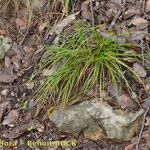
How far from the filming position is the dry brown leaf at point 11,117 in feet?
10.3

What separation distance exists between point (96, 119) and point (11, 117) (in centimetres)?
68

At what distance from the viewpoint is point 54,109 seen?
307 centimetres

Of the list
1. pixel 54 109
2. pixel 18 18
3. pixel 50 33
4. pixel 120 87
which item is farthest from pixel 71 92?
pixel 18 18

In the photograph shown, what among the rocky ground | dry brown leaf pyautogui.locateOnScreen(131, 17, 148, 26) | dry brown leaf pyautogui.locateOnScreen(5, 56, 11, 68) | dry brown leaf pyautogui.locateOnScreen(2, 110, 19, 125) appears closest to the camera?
the rocky ground

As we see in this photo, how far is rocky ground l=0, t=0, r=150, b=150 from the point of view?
2975 millimetres

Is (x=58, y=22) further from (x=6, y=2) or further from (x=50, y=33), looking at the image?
(x=6, y=2)

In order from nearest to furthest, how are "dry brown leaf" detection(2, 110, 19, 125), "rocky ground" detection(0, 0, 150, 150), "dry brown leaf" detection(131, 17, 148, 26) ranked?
"rocky ground" detection(0, 0, 150, 150), "dry brown leaf" detection(2, 110, 19, 125), "dry brown leaf" detection(131, 17, 148, 26)

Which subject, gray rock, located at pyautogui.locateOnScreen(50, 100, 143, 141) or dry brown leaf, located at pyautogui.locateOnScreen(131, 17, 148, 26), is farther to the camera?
dry brown leaf, located at pyautogui.locateOnScreen(131, 17, 148, 26)

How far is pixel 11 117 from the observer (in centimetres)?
315

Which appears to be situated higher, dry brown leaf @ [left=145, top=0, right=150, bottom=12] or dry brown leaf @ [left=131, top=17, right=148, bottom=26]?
dry brown leaf @ [left=145, top=0, right=150, bottom=12]

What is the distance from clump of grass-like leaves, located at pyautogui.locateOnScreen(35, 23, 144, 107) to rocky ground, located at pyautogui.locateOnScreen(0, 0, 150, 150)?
0.09 m

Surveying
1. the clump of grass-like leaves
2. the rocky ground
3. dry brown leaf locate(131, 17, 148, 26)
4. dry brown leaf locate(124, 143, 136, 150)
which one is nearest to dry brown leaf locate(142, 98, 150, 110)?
the rocky ground

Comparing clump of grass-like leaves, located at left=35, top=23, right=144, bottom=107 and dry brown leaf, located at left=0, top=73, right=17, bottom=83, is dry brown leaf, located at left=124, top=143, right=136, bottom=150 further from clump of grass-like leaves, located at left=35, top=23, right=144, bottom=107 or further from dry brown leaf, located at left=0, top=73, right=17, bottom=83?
dry brown leaf, located at left=0, top=73, right=17, bottom=83

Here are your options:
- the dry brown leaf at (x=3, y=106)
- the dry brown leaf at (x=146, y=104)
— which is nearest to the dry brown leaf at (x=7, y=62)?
the dry brown leaf at (x=3, y=106)
